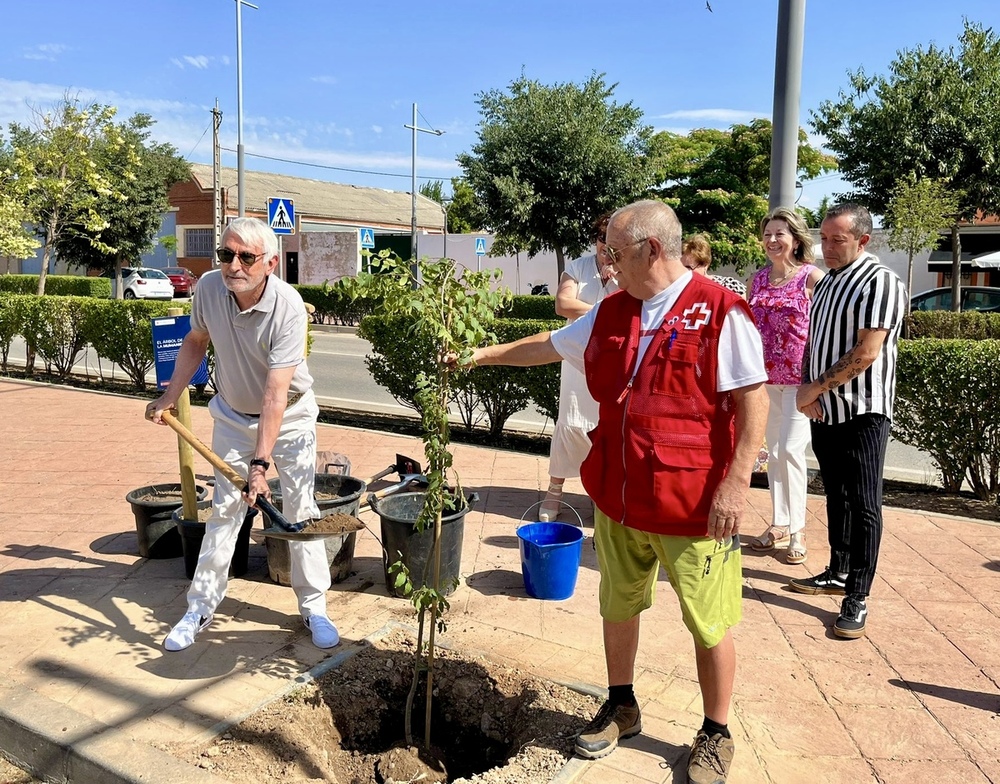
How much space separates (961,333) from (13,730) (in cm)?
1822

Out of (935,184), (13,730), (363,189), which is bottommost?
(13,730)

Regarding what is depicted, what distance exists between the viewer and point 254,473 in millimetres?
3383

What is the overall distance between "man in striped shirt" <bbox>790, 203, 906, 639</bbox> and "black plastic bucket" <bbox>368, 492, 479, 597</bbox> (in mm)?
1836

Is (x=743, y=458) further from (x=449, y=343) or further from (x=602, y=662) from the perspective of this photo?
(x=602, y=662)

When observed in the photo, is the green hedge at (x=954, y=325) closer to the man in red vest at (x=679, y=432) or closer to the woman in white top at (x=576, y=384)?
the woman in white top at (x=576, y=384)

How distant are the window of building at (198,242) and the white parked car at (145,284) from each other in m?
9.91

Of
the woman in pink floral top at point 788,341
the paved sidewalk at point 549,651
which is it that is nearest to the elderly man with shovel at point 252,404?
the paved sidewalk at point 549,651

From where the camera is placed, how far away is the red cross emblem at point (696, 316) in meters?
2.53

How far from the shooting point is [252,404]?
3732 millimetres

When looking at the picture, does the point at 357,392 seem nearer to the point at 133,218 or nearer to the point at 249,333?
the point at 249,333

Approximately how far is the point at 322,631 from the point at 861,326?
2.90m

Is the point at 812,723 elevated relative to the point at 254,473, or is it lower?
lower

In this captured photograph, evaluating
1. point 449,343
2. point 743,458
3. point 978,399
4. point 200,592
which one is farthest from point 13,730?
point 978,399

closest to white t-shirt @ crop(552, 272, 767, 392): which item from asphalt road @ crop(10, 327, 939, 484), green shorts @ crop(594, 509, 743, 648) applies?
green shorts @ crop(594, 509, 743, 648)
